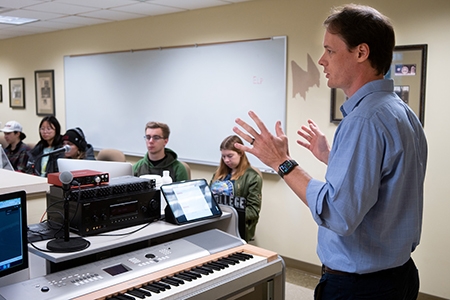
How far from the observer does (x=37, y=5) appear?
455cm

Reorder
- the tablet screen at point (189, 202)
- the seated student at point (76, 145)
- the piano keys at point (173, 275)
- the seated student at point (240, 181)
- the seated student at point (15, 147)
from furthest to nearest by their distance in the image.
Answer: the seated student at point (15, 147) < the seated student at point (76, 145) < the seated student at point (240, 181) < the tablet screen at point (189, 202) < the piano keys at point (173, 275)

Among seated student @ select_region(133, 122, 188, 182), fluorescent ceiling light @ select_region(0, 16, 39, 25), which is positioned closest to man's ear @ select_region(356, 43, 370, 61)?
seated student @ select_region(133, 122, 188, 182)

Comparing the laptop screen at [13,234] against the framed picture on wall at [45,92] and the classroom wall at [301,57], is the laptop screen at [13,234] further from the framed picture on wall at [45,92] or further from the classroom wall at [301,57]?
the framed picture on wall at [45,92]

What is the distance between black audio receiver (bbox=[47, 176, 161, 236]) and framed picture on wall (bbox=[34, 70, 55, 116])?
15.5 feet

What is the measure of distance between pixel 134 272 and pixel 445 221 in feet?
8.08

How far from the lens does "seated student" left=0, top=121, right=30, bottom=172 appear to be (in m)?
5.03

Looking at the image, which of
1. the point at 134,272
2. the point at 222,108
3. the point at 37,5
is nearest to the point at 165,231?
the point at 134,272

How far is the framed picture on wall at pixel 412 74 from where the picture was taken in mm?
3280

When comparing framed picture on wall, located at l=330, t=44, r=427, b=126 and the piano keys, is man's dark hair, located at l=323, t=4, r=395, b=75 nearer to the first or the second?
the piano keys

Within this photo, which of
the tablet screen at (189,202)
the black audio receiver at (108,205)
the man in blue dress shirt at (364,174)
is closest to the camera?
the man in blue dress shirt at (364,174)

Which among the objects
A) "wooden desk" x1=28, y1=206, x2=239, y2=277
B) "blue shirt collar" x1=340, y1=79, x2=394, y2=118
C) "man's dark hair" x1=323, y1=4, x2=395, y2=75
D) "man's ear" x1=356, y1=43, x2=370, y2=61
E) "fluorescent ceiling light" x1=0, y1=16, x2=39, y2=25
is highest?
"fluorescent ceiling light" x1=0, y1=16, x2=39, y2=25

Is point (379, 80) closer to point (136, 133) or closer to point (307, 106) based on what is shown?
point (307, 106)

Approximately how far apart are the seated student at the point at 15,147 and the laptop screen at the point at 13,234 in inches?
143

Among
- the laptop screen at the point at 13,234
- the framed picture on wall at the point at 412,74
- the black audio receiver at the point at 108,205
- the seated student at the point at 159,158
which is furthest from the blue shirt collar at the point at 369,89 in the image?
the seated student at the point at 159,158
